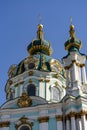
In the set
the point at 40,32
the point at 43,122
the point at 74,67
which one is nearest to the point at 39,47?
the point at 40,32

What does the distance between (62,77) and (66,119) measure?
18.3 feet

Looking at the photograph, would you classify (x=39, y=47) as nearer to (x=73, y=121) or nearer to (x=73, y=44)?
(x=73, y=44)

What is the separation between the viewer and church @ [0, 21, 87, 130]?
18.6 m

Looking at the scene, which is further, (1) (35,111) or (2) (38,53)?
(2) (38,53)

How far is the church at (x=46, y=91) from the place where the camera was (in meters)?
18.6

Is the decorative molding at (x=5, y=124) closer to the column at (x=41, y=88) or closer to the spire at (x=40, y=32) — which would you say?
the column at (x=41, y=88)

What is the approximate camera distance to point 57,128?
18.5m

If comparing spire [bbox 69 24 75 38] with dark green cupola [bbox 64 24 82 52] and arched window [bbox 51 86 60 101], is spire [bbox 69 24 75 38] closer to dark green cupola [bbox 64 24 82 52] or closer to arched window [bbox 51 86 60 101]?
dark green cupola [bbox 64 24 82 52]

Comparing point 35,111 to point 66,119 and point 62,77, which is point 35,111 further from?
point 62,77

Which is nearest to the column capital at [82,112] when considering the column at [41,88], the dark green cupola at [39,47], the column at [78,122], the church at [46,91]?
the church at [46,91]

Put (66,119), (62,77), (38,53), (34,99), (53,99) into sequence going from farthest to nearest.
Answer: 1. (38,53)
2. (62,77)
3. (53,99)
4. (34,99)
5. (66,119)

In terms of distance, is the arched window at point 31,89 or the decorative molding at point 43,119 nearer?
the decorative molding at point 43,119

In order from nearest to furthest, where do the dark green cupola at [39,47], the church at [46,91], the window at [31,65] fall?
the church at [46,91] → the window at [31,65] → the dark green cupola at [39,47]

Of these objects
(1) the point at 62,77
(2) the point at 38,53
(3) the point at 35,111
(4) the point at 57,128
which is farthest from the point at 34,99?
(2) the point at 38,53
